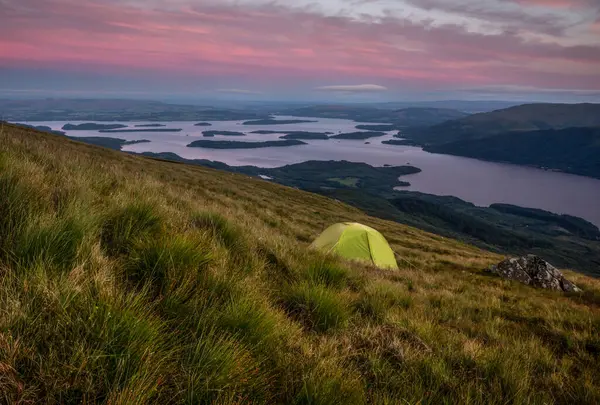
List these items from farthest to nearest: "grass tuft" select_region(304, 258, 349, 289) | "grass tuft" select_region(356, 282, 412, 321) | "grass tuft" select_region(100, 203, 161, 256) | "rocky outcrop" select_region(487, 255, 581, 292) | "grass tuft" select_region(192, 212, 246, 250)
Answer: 1. "rocky outcrop" select_region(487, 255, 581, 292)
2. "grass tuft" select_region(192, 212, 246, 250)
3. "grass tuft" select_region(304, 258, 349, 289)
4. "grass tuft" select_region(356, 282, 412, 321)
5. "grass tuft" select_region(100, 203, 161, 256)

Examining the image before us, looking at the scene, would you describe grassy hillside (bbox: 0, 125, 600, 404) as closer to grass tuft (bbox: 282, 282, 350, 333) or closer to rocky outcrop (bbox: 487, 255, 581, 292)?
grass tuft (bbox: 282, 282, 350, 333)

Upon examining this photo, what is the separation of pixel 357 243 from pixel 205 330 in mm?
13065

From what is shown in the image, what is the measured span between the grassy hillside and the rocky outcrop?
8950 mm

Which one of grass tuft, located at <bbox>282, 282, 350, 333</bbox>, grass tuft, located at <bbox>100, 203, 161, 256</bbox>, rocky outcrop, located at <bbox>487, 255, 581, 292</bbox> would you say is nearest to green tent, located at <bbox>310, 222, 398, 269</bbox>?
rocky outcrop, located at <bbox>487, 255, 581, 292</bbox>

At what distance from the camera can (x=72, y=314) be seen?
243 cm

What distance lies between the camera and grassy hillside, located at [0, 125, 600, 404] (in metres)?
2.19

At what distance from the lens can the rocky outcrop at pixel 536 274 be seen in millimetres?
13883

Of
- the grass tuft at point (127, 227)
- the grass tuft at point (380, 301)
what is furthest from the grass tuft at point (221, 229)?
the grass tuft at point (380, 301)

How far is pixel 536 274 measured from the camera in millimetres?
14344

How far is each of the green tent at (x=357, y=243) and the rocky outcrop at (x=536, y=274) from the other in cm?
521

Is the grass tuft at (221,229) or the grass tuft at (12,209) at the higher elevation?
the grass tuft at (12,209)

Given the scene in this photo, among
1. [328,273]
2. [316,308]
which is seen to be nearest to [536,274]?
[328,273]

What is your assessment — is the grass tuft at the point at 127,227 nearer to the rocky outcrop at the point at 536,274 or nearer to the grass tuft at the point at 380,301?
the grass tuft at the point at 380,301

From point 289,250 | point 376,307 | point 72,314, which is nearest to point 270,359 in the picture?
point 72,314
